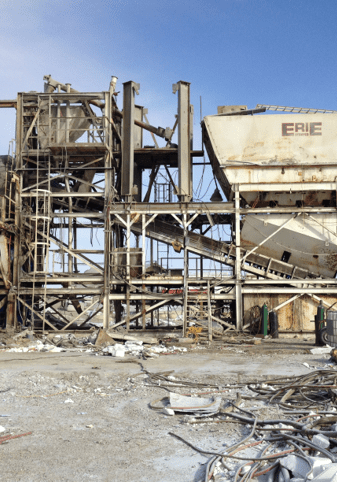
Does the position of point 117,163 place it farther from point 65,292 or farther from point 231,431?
point 231,431

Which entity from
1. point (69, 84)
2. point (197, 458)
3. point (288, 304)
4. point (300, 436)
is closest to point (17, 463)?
point (197, 458)

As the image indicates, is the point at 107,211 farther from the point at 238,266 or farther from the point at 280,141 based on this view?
the point at 280,141

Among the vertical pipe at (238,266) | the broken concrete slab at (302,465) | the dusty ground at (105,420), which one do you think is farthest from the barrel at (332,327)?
the broken concrete slab at (302,465)

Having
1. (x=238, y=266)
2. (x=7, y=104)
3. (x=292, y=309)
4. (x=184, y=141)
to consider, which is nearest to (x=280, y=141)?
(x=184, y=141)

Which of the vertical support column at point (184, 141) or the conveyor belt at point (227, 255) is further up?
the vertical support column at point (184, 141)

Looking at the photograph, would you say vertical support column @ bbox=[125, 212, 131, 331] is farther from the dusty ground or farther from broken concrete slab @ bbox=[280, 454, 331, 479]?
broken concrete slab @ bbox=[280, 454, 331, 479]

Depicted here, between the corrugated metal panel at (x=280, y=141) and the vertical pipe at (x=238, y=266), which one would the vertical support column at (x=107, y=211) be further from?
the vertical pipe at (x=238, y=266)

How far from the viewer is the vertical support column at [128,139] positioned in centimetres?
1905

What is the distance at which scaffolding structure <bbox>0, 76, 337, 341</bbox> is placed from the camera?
17969mm

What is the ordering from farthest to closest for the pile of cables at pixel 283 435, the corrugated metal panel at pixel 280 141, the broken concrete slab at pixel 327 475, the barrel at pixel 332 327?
1. the corrugated metal panel at pixel 280 141
2. the barrel at pixel 332 327
3. the pile of cables at pixel 283 435
4. the broken concrete slab at pixel 327 475

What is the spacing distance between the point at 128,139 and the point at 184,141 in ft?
7.85

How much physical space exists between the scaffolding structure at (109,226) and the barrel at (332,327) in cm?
381

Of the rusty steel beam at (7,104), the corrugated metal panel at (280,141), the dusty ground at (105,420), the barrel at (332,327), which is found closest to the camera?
the dusty ground at (105,420)

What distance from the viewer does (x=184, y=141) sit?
1920 centimetres
